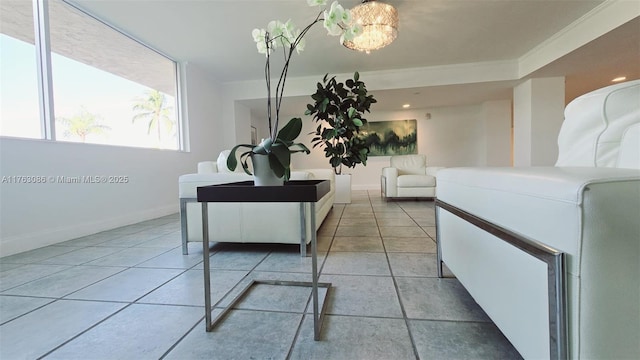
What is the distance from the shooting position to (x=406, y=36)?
324cm

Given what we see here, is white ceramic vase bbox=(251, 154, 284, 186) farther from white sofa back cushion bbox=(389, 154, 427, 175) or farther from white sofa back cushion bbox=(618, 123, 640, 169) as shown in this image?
white sofa back cushion bbox=(389, 154, 427, 175)

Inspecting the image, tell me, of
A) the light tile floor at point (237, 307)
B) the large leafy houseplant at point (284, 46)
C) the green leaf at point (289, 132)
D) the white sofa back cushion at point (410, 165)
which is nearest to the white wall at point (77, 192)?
the light tile floor at point (237, 307)

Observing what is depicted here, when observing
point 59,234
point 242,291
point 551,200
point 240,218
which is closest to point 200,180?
point 240,218

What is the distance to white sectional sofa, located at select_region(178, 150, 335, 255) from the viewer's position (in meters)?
1.75

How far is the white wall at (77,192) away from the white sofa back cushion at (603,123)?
3451 millimetres

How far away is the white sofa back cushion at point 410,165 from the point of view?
484 cm

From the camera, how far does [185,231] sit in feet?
6.08

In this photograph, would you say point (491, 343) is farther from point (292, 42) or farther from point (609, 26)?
point (609, 26)

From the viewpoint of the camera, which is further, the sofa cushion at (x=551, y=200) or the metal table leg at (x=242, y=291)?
the metal table leg at (x=242, y=291)

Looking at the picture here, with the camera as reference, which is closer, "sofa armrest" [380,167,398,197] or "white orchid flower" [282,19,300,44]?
"white orchid flower" [282,19,300,44]

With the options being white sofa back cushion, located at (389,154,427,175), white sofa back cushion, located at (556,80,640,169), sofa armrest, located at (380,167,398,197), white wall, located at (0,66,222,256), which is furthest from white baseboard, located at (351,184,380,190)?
white sofa back cushion, located at (556,80,640,169)

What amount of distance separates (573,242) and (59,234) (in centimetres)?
332

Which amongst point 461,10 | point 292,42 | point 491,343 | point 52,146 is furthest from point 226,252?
point 461,10

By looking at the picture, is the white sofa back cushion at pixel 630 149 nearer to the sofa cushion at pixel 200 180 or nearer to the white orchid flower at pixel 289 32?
the white orchid flower at pixel 289 32
